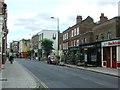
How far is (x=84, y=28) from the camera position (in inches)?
2977

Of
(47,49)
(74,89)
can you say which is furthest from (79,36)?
(74,89)

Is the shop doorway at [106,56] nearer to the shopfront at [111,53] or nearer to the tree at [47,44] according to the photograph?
the shopfront at [111,53]

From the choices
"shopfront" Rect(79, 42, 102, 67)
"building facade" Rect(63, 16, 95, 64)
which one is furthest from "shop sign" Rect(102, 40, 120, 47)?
"building facade" Rect(63, 16, 95, 64)

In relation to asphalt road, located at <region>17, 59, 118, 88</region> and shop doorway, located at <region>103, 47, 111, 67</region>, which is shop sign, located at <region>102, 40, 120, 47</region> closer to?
shop doorway, located at <region>103, 47, 111, 67</region>

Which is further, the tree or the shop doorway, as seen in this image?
the tree

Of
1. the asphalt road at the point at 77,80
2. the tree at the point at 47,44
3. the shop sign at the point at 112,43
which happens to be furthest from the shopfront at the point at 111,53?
the tree at the point at 47,44

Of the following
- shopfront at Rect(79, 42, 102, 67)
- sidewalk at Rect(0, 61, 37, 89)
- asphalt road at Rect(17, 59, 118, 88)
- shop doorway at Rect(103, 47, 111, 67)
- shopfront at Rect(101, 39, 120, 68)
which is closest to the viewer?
sidewalk at Rect(0, 61, 37, 89)

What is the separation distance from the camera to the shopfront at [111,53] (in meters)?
45.0

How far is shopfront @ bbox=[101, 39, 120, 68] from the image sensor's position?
45.0 metres

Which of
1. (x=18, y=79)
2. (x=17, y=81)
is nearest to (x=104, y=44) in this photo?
(x=18, y=79)

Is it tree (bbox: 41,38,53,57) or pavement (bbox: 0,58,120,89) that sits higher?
tree (bbox: 41,38,53,57)

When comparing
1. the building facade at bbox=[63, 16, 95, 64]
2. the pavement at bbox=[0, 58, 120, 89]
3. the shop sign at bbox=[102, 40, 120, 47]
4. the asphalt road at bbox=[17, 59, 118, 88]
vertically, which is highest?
the building facade at bbox=[63, 16, 95, 64]

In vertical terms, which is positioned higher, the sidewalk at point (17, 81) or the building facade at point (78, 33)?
the building facade at point (78, 33)

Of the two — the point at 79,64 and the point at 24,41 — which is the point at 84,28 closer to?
the point at 79,64
